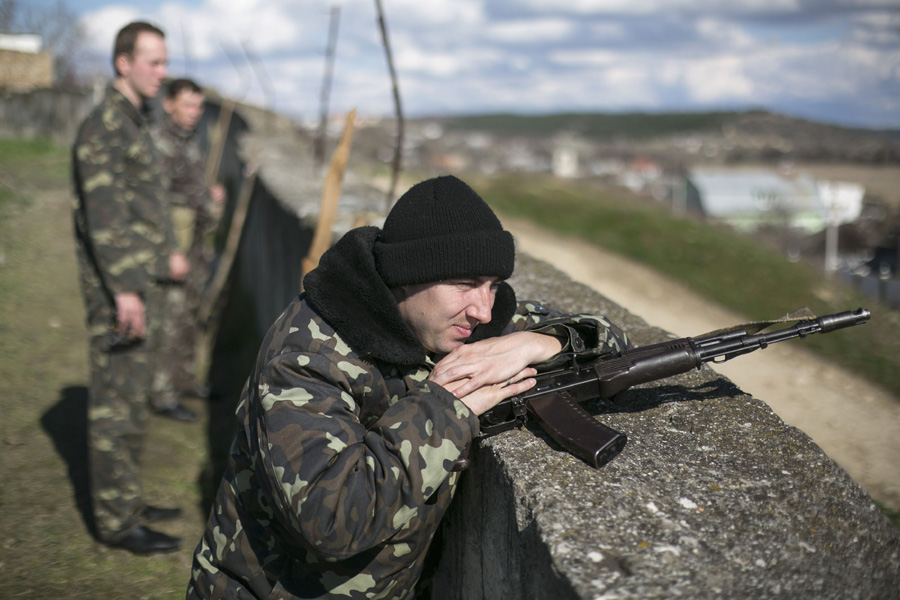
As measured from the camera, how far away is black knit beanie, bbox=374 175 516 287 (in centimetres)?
180

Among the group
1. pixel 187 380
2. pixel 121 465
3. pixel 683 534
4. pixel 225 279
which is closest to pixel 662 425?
pixel 683 534

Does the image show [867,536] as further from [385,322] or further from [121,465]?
[121,465]

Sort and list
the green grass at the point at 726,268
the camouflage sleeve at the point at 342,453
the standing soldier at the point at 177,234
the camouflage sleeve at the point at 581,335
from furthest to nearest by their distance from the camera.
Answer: the green grass at the point at 726,268 < the standing soldier at the point at 177,234 < the camouflage sleeve at the point at 581,335 < the camouflage sleeve at the point at 342,453

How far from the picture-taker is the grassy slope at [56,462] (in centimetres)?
310

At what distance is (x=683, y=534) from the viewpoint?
1549 millimetres

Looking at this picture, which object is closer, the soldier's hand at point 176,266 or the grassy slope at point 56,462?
the grassy slope at point 56,462

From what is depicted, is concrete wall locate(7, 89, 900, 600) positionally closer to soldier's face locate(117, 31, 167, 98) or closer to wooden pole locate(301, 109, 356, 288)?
wooden pole locate(301, 109, 356, 288)

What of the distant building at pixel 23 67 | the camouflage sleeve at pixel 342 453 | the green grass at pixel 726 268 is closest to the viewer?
the camouflage sleeve at pixel 342 453

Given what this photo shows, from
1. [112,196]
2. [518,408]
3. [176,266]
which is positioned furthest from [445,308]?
[176,266]

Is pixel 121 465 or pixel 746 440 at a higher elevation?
pixel 746 440

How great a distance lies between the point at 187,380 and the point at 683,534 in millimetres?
4643

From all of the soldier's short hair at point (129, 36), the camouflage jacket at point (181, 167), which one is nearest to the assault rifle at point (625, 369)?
the soldier's short hair at point (129, 36)

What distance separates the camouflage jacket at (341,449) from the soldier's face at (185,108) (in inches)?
170

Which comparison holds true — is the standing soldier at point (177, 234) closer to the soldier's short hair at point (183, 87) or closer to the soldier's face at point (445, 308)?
the soldier's short hair at point (183, 87)
